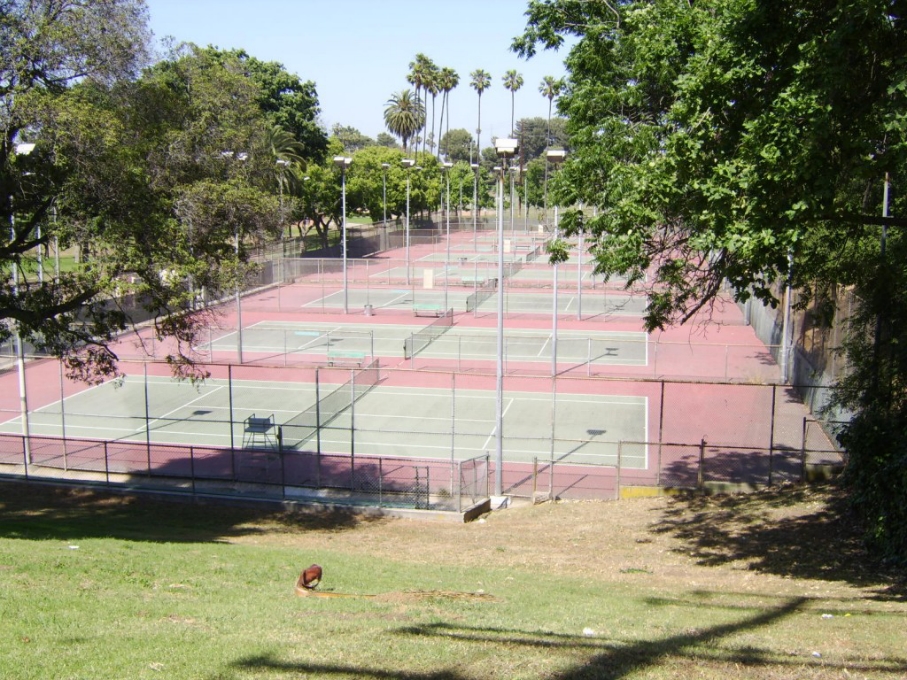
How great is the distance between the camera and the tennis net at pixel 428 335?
38.9 m

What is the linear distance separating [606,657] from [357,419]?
2160cm

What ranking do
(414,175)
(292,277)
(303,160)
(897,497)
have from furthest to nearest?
(414,175), (303,160), (292,277), (897,497)

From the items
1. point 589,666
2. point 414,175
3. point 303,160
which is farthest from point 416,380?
point 414,175

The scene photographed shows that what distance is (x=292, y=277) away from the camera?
62.9 metres

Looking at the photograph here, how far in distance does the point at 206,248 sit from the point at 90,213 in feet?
7.45

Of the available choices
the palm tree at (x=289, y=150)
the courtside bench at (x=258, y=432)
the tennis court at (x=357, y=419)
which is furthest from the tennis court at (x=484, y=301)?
the courtside bench at (x=258, y=432)

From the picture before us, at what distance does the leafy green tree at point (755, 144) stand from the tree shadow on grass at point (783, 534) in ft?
2.30

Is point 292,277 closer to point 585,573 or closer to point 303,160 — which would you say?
point 303,160

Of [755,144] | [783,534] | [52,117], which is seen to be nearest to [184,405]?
[52,117]

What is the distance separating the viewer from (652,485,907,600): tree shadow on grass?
14539 mm

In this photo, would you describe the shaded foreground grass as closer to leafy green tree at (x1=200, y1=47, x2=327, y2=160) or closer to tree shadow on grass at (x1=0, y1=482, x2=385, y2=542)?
tree shadow on grass at (x1=0, y1=482, x2=385, y2=542)

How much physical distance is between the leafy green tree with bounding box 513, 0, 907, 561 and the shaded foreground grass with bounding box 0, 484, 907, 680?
2899 mm

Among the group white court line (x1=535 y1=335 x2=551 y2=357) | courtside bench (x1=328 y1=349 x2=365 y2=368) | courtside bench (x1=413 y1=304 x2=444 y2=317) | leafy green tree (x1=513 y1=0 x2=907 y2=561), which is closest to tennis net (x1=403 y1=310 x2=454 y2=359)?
courtside bench (x1=413 y1=304 x2=444 y2=317)

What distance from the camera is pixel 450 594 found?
12.2m
